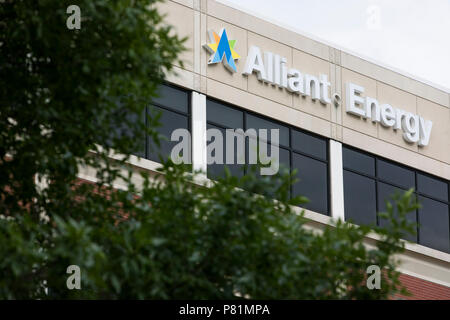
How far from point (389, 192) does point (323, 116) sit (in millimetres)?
2967

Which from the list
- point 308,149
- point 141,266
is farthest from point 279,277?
point 308,149

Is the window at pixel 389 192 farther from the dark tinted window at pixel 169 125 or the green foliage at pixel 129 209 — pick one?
the green foliage at pixel 129 209

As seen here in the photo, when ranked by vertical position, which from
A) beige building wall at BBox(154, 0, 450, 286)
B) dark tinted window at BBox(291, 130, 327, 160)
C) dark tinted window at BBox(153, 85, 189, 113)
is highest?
beige building wall at BBox(154, 0, 450, 286)

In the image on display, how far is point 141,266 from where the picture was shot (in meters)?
12.3

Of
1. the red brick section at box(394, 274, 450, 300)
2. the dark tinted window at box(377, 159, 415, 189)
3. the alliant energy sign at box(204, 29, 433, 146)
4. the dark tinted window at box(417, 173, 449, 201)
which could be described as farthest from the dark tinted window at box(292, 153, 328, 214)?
the dark tinted window at box(417, 173, 449, 201)

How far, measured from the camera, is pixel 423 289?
1080 inches

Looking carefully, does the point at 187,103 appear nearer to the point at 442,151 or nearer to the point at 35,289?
the point at 442,151

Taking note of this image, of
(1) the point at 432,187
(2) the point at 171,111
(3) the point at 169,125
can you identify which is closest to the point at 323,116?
(1) the point at 432,187

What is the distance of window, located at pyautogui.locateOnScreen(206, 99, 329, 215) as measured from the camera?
25.1 meters

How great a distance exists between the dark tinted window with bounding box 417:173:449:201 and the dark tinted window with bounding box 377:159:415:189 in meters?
0.28

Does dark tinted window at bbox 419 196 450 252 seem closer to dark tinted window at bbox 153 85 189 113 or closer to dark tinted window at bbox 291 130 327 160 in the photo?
dark tinted window at bbox 291 130 327 160

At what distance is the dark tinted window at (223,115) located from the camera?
81.8 feet
